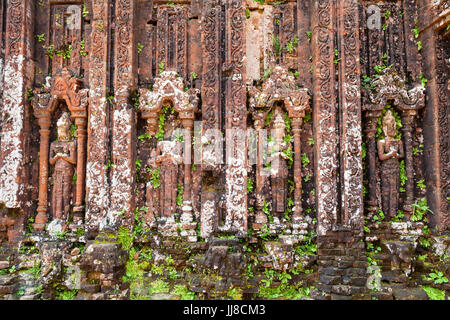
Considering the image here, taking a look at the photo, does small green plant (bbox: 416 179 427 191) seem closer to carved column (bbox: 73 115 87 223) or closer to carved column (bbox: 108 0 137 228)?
carved column (bbox: 108 0 137 228)

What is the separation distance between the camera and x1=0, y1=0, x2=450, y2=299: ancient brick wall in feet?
17.6

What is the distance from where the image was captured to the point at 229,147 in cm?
550

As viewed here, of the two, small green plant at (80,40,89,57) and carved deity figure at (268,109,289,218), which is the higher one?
small green plant at (80,40,89,57)

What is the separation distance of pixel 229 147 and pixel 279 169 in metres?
1.07

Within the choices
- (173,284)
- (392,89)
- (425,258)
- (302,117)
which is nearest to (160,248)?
(173,284)

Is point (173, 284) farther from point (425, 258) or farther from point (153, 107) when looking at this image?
point (425, 258)

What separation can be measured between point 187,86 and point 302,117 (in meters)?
2.42

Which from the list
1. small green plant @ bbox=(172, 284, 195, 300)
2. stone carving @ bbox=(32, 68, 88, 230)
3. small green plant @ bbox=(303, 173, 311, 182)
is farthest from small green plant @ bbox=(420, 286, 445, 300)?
stone carving @ bbox=(32, 68, 88, 230)

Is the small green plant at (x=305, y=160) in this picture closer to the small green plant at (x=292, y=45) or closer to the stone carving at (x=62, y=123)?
the small green plant at (x=292, y=45)

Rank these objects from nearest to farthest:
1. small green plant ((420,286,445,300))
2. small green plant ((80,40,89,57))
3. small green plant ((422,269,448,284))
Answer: small green plant ((420,286,445,300)), small green plant ((422,269,448,284)), small green plant ((80,40,89,57))

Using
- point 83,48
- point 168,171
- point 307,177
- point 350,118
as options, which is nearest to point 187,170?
point 168,171

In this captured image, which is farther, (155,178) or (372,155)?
(155,178)

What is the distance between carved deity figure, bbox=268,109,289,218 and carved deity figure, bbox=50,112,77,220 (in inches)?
159

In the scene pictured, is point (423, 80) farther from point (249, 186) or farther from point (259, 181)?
point (249, 186)
